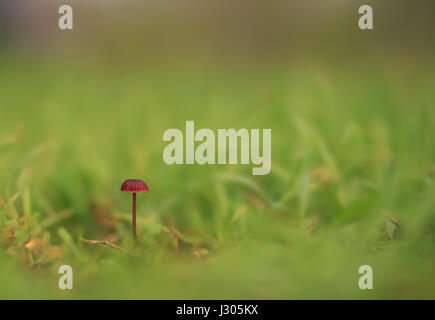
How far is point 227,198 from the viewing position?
5.33 feet

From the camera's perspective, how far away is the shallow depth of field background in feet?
3.41

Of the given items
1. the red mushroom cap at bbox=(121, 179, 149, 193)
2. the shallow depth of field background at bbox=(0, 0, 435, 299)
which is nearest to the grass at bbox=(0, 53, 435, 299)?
the shallow depth of field background at bbox=(0, 0, 435, 299)

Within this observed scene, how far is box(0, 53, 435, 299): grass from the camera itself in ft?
3.34

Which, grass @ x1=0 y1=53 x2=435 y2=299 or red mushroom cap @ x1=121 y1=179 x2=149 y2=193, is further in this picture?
red mushroom cap @ x1=121 y1=179 x2=149 y2=193

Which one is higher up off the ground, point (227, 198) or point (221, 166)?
point (221, 166)

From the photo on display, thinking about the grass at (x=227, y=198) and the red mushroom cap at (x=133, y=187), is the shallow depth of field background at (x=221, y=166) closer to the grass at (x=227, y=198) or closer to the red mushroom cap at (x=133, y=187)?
the grass at (x=227, y=198)

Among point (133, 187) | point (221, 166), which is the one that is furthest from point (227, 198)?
point (133, 187)

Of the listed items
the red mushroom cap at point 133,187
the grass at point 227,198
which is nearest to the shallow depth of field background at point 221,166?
the grass at point 227,198

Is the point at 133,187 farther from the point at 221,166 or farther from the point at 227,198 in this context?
the point at 221,166

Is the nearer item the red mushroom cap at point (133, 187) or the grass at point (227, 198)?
the grass at point (227, 198)

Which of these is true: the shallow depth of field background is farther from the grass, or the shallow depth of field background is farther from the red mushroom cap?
the red mushroom cap

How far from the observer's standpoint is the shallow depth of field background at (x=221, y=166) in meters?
1.04

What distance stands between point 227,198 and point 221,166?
0.17 meters

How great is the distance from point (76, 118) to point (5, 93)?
83cm
